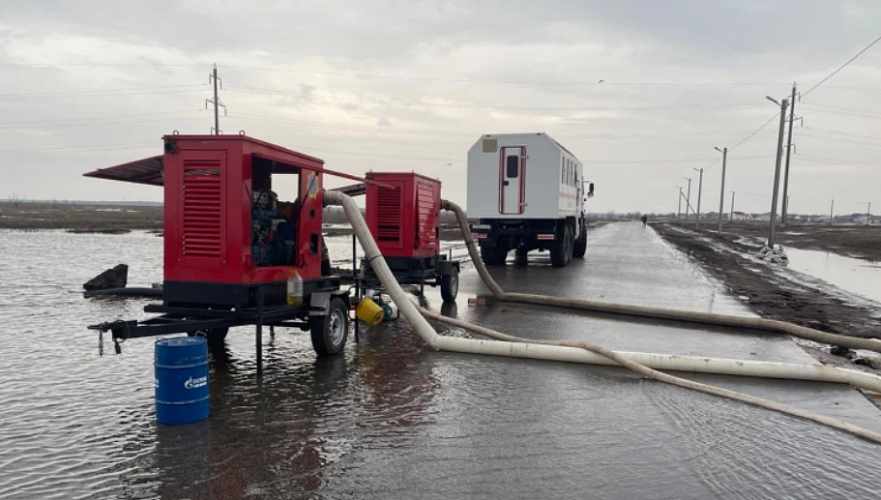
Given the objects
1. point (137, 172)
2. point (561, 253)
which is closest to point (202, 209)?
point (137, 172)

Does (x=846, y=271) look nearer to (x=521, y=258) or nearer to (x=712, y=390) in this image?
(x=521, y=258)

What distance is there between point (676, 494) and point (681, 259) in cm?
2394

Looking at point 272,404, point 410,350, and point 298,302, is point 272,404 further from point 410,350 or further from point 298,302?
point 410,350

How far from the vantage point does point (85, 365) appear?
299 inches

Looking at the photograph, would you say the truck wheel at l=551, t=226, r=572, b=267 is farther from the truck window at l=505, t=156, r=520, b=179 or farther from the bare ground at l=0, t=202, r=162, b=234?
the bare ground at l=0, t=202, r=162, b=234

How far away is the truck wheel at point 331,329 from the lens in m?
7.97

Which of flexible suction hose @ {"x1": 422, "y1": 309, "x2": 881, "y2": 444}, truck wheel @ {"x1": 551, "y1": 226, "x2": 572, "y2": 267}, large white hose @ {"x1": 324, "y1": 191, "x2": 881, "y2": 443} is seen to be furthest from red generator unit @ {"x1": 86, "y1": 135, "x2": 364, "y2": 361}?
truck wheel @ {"x1": 551, "y1": 226, "x2": 572, "y2": 267}

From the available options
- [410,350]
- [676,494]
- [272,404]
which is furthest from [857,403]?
[272,404]

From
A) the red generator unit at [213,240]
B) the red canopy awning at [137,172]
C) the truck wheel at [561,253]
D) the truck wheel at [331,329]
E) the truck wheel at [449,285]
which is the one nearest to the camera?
the red generator unit at [213,240]

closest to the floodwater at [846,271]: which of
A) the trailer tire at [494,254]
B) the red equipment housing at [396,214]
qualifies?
the trailer tire at [494,254]

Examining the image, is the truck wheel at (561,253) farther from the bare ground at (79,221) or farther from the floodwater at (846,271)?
the bare ground at (79,221)

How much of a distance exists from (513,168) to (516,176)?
27cm

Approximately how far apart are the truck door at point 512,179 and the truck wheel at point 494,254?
5.85ft

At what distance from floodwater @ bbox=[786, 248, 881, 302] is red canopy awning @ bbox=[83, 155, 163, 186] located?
1604 cm
